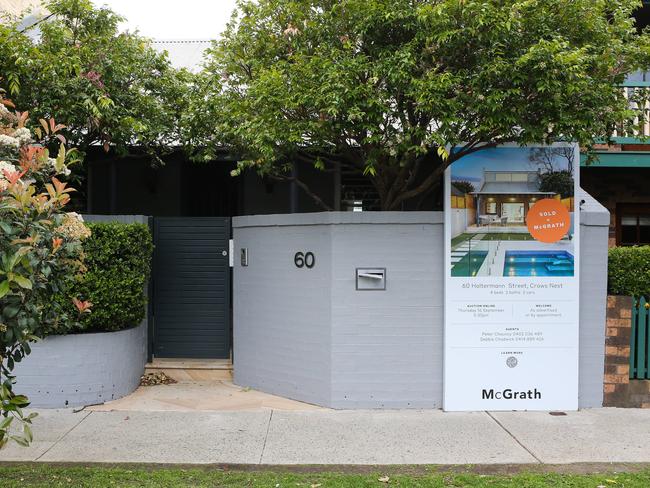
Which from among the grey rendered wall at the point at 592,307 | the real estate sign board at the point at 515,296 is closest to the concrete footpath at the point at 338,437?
the real estate sign board at the point at 515,296

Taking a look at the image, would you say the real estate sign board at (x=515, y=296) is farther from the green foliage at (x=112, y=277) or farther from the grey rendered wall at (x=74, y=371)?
the grey rendered wall at (x=74, y=371)

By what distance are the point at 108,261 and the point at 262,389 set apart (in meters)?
2.41

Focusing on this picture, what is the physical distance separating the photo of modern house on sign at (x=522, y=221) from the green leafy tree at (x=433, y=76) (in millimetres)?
389

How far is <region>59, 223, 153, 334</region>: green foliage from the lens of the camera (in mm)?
6945

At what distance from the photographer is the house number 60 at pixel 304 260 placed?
23.1ft

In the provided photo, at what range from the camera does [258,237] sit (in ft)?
25.2

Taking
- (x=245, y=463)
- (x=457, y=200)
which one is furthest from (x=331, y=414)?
(x=457, y=200)

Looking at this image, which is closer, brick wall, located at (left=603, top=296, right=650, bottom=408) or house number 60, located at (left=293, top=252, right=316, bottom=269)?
brick wall, located at (left=603, top=296, right=650, bottom=408)

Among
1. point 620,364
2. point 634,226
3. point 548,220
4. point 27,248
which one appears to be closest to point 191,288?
point 548,220

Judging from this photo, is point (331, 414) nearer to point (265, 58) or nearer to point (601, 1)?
point (265, 58)

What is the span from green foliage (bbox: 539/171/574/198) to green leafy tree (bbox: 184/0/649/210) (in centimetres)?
42

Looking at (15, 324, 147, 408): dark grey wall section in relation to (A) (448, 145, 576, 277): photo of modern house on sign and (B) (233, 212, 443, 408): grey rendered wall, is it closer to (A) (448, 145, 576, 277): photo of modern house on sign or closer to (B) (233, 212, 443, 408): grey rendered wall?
(B) (233, 212, 443, 408): grey rendered wall

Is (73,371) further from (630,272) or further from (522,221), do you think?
(630,272)

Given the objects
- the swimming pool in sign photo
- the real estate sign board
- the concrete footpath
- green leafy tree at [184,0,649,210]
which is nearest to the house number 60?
green leafy tree at [184,0,649,210]
